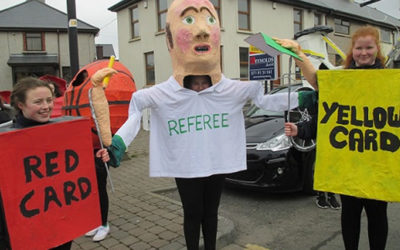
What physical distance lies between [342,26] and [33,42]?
20710mm

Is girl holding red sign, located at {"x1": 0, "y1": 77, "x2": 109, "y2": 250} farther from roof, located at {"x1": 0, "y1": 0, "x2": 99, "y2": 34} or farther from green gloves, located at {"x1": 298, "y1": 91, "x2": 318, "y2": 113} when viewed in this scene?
roof, located at {"x1": 0, "y1": 0, "x2": 99, "y2": 34}

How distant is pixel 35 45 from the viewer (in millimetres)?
24047

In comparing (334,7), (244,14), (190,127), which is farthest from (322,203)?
(334,7)

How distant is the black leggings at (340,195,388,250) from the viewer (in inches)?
98.2

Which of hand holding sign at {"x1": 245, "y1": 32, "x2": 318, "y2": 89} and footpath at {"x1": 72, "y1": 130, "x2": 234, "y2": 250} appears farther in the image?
footpath at {"x1": 72, "y1": 130, "x2": 234, "y2": 250}

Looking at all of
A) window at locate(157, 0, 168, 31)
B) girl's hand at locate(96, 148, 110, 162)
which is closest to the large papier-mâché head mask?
girl's hand at locate(96, 148, 110, 162)

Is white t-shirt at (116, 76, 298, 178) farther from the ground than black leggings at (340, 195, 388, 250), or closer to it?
farther from the ground

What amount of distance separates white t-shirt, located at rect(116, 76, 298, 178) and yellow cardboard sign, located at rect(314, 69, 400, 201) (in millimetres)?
664

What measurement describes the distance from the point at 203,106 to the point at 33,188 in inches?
50.5

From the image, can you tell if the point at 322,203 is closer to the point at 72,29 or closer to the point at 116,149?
the point at 116,149

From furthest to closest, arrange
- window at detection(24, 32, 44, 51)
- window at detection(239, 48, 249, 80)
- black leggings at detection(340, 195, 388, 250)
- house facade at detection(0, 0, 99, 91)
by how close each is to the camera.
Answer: window at detection(24, 32, 44, 51)
house facade at detection(0, 0, 99, 91)
window at detection(239, 48, 249, 80)
black leggings at detection(340, 195, 388, 250)

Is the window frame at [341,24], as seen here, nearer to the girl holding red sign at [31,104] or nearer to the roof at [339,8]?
the roof at [339,8]

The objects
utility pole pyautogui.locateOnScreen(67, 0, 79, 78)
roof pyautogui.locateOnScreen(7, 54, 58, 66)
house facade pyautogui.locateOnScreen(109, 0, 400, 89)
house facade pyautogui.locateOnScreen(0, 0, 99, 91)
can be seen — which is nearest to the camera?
utility pole pyautogui.locateOnScreen(67, 0, 79, 78)

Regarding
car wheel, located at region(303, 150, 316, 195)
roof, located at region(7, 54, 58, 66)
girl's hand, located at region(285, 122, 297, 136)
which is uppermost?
roof, located at region(7, 54, 58, 66)
